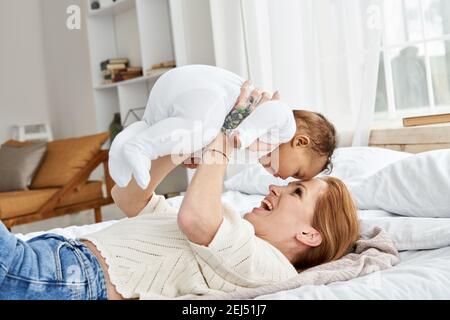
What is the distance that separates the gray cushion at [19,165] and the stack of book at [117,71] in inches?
24.5

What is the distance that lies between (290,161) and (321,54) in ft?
4.77

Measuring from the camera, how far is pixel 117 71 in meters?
3.92

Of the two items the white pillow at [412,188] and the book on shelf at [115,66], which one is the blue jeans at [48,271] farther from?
the book on shelf at [115,66]

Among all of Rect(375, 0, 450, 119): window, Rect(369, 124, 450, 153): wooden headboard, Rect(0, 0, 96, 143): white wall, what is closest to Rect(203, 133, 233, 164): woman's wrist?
Rect(369, 124, 450, 153): wooden headboard

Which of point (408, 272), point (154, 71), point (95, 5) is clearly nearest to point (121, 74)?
point (154, 71)

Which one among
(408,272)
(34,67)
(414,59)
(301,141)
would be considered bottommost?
(408,272)

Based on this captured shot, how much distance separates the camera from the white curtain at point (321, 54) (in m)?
2.35

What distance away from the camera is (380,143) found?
2334 millimetres

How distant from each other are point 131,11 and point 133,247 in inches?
125

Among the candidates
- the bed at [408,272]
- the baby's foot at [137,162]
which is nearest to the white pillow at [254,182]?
the bed at [408,272]

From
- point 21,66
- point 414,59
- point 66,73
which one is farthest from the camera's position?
point 21,66

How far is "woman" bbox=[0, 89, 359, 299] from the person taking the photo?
1.00m

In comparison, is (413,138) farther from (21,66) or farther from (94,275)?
(21,66)
